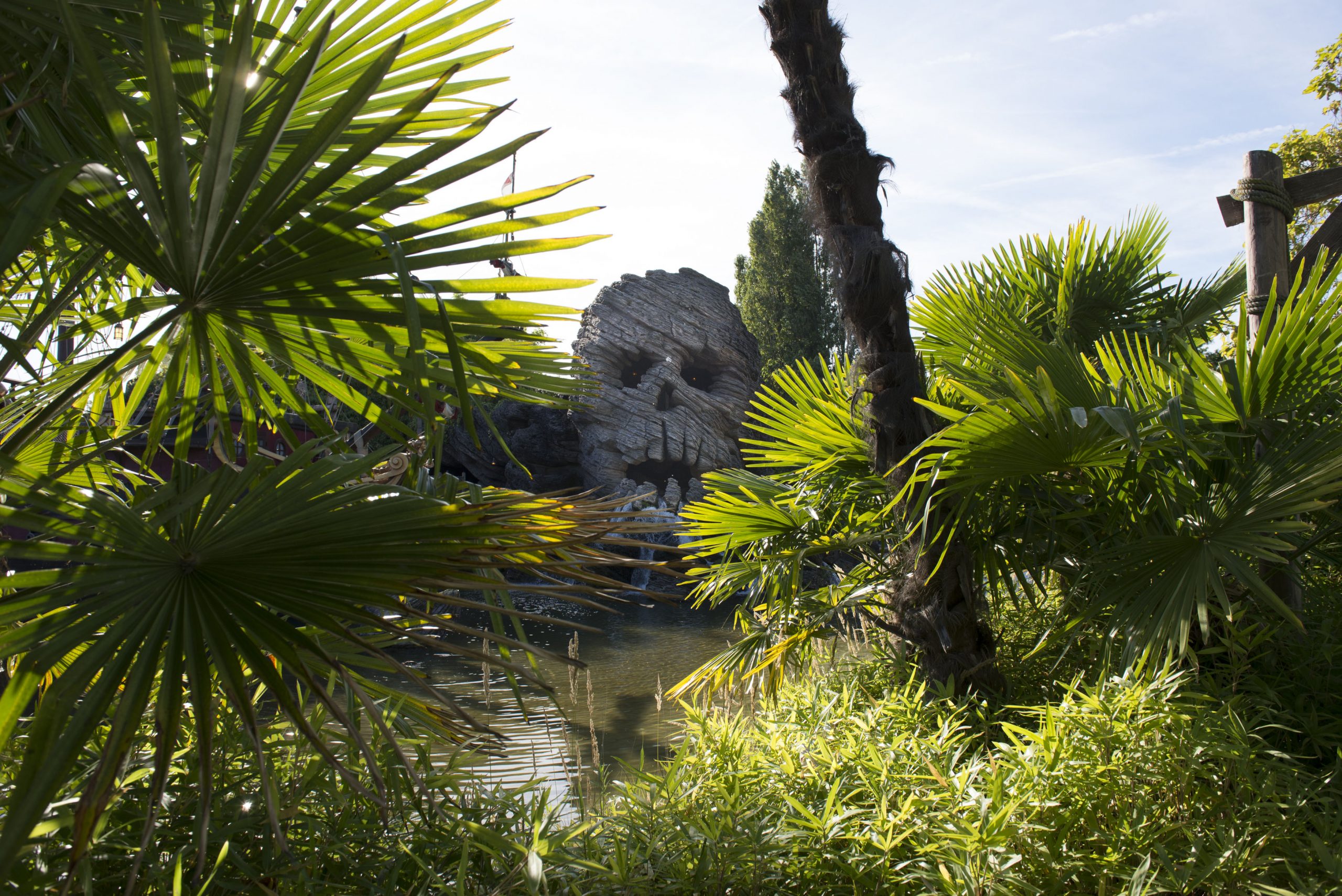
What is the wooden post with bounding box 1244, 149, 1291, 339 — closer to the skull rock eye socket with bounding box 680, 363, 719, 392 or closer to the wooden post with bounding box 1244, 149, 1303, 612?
the wooden post with bounding box 1244, 149, 1303, 612

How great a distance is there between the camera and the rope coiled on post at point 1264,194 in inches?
141

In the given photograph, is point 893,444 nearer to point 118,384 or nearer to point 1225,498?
point 1225,498

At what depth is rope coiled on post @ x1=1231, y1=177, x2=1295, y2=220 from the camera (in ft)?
11.8

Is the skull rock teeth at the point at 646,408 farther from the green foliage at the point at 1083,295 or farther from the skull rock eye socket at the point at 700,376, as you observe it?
the green foliage at the point at 1083,295

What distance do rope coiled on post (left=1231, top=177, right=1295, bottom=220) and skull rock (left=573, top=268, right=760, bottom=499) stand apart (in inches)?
668

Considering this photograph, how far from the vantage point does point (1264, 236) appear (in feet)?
11.8

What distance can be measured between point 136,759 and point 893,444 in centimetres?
271

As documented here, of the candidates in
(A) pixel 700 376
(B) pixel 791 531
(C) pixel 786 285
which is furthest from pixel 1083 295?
(C) pixel 786 285

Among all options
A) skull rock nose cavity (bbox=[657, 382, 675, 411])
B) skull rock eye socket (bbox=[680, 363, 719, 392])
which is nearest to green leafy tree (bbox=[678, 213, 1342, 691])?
skull rock nose cavity (bbox=[657, 382, 675, 411])

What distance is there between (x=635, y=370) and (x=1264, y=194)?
1967 cm

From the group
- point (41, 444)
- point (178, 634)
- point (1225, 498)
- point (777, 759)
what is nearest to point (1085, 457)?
point (1225, 498)

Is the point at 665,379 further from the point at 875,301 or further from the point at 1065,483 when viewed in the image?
the point at 1065,483

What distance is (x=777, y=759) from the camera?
260 centimetres

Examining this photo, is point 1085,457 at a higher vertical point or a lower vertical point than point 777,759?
higher
